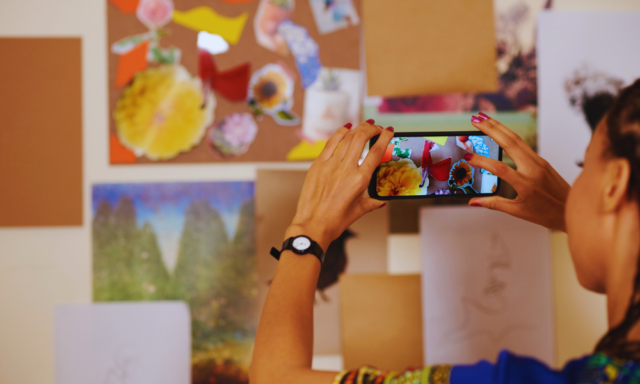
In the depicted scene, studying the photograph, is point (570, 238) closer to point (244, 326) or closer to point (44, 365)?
point (244, 326)

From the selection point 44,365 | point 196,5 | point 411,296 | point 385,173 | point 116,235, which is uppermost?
point 196,5

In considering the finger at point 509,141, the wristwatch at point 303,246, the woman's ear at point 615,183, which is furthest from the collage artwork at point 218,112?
the woman's ear at point 615,183

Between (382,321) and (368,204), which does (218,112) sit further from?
(382,321)

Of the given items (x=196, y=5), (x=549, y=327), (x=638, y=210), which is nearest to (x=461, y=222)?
(x=549, y=327)

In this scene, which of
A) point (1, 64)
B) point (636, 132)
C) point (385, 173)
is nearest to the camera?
point (636, 132)

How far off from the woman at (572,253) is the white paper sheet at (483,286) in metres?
0.35

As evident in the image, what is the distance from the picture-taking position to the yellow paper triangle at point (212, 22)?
2.62ft

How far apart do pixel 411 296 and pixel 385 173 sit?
0.38 meters

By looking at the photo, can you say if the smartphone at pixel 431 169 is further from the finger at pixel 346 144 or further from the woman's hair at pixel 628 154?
the woman's hair at pixel 628 154

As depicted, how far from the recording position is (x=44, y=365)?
2.65 feet

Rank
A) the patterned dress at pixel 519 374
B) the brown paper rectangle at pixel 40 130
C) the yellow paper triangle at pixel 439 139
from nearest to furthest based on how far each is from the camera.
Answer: the patterned dress at pixel 519 374, the yellow paper triangle at pixel 439 139, the brown paper rectangle at pixel 40 130

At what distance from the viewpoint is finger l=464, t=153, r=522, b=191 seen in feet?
1.93

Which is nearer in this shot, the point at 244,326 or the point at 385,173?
the point at 385,173

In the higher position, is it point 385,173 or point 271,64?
point 271,64
